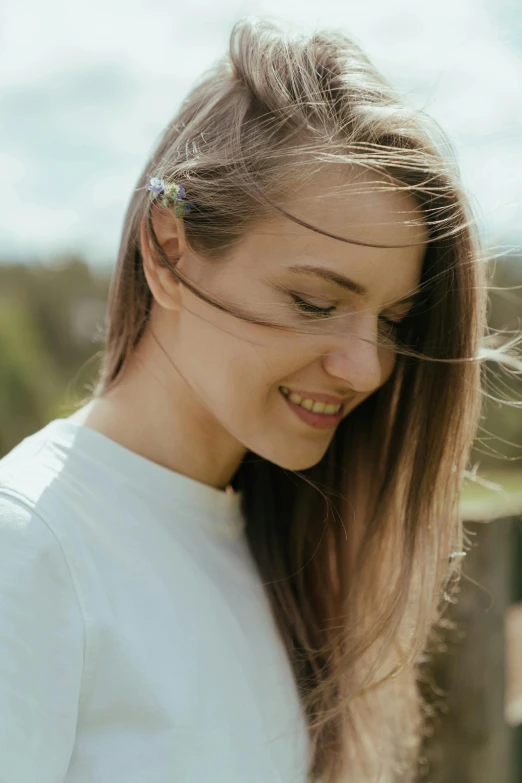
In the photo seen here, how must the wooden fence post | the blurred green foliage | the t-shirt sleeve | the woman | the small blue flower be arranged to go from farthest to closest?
the blurred green foliage → the wooden fence post → the small blue flower → the woman → the t-shirt sleeve

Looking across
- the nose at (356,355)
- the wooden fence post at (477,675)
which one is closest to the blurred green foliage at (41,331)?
the wooden fence post at (477,675)

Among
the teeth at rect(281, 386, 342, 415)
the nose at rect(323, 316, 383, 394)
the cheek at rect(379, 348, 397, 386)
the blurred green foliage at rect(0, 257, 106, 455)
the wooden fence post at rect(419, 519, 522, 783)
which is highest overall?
the nose at rect(323, 316, 383, 394)

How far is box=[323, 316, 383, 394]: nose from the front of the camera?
1289 millimetres

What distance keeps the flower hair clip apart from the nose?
31cm

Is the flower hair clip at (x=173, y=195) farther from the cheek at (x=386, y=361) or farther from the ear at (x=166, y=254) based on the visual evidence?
the cheek at (x=386, y=361)

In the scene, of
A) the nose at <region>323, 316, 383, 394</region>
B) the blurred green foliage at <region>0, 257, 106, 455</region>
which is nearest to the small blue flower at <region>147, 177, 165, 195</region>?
the nose at <region>323, 316, 383, 394</region>

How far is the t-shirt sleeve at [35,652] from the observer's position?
977 mm

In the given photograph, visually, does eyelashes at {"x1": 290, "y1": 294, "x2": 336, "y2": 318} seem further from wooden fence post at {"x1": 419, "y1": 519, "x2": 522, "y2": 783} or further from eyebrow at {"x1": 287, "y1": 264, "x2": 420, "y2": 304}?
wooden fence post at {"x1": 419, "y1": 519, "x2": 522, "y2": 783}

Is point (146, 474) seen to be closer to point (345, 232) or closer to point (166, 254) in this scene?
point (166, 254)

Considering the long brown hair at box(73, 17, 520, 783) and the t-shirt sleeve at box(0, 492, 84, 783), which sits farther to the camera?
the long brown hair at box(73, 17, 520, 783)

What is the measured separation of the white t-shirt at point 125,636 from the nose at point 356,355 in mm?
309

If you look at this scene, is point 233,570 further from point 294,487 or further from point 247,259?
point 247,259

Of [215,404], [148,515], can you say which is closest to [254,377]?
[215,404]

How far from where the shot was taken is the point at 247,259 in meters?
1.25
